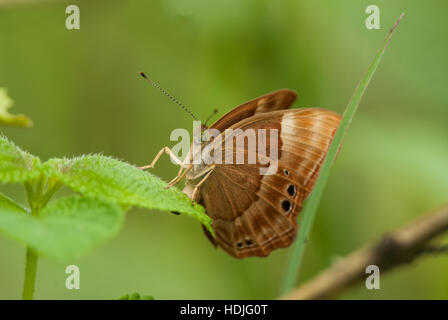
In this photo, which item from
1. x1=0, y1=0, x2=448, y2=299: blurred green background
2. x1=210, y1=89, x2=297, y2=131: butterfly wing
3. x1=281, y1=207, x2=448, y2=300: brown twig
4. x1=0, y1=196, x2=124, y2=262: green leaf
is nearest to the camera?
x1=0, y1=196, x2=124, y2=262: green leaf

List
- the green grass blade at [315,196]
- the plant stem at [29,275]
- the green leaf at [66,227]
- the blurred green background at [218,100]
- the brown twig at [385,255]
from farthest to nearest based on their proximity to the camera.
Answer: the blurred green background at [218,100] < the green grass blade at [315,196] < the brown twig at [385,255] < the plant stem at [29,275] < the green leaf at [66,227]

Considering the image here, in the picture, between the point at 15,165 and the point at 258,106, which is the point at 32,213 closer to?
the point at 15,165

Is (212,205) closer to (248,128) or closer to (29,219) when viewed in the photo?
(248,128)

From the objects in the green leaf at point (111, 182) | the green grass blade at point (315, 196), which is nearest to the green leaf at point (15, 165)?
the green leaf at point (111, 182)

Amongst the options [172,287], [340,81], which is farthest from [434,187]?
[172,287]

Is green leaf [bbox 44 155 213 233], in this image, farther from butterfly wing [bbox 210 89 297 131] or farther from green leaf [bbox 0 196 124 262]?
butterfly wing [bbox 210 89 297 131]

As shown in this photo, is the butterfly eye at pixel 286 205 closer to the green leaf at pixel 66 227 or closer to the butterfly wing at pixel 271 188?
the butterfly wing at pixel 271 188

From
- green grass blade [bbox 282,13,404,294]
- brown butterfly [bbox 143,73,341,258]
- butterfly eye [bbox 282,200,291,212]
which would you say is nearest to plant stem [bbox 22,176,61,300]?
green grass blade [bbox 282,13,404,294]
